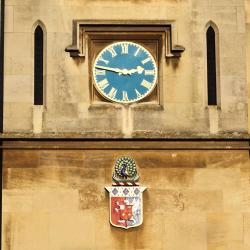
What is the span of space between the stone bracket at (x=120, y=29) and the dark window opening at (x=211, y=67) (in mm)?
727

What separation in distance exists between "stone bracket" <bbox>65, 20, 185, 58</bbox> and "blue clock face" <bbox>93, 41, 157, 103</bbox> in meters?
A: 0.36

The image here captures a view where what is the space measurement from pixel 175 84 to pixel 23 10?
11.6ft

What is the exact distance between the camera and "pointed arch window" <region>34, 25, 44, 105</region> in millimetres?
25297

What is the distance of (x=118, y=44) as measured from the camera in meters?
25.3

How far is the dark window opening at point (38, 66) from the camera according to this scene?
83.0 feet

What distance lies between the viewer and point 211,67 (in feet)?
84.0

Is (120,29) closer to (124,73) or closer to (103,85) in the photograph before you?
(124,73)

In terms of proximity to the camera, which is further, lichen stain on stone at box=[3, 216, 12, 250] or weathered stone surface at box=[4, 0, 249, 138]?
weathered stone surface at box=[4, 0, 249, 138]

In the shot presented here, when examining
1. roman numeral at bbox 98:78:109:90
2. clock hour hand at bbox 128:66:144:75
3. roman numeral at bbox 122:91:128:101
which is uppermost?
clock hour hand at bbox 128:66:144:75

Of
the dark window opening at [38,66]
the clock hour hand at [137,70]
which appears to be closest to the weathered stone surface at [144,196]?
the dark window opening at [38,66]

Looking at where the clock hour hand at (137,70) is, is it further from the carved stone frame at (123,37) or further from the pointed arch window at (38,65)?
the pointed arch window at (38,65)

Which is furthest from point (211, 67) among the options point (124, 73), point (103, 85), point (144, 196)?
point (144, 196)

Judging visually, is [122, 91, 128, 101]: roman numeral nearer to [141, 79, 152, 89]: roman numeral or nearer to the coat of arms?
[141, 79, 152, 89]: roman numeral

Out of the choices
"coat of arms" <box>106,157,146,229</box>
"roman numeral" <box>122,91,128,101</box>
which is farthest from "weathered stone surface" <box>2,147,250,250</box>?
"roman numeral" <box>122,91,128,101</box>
